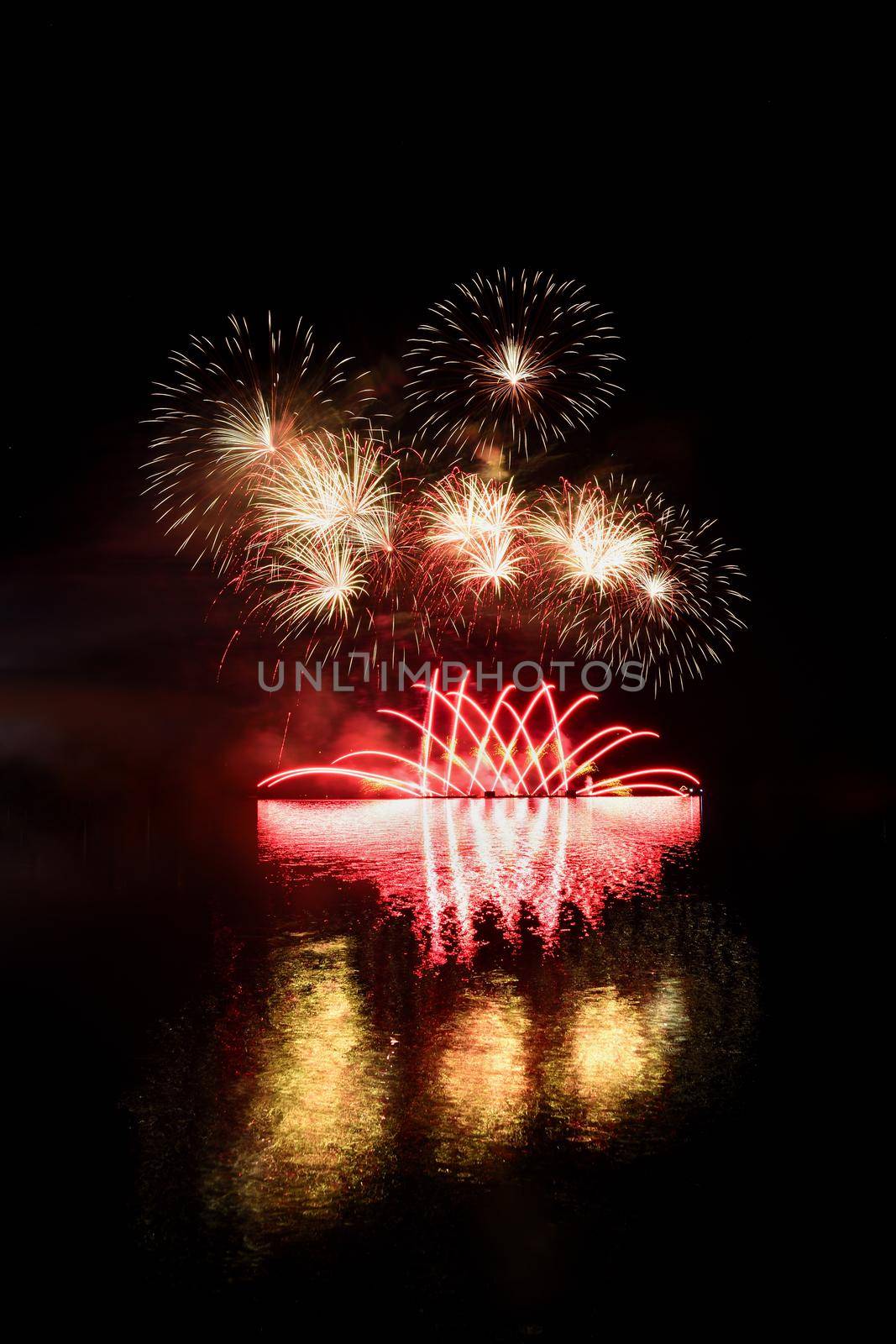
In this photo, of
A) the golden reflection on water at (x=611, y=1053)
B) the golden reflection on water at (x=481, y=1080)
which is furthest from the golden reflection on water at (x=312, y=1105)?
the golden reflection on water at (x=611, y=1053)

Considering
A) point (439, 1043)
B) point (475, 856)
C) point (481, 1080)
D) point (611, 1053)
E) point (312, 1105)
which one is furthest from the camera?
point (475, 856)

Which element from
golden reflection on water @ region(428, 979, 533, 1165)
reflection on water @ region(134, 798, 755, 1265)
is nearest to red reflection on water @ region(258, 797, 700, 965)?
reflection on water @ region(134, 798, 755, 1265)

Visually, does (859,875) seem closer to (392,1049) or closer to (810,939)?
(810,939)

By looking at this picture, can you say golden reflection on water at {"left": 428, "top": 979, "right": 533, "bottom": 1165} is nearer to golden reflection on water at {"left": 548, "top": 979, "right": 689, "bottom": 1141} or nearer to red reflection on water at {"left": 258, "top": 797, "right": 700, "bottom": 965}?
golden reflection on water at {"left": 548, "top": 979, "right": 689, "bottom": 1141}

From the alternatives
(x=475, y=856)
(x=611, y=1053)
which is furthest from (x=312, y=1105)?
(x=475, y=856)

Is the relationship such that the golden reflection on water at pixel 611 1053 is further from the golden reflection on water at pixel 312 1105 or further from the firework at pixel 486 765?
the firework at pixel 486 765

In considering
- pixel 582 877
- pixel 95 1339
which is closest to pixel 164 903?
pixel 582 877

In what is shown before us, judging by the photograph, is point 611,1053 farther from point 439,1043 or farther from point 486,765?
point 486,765
